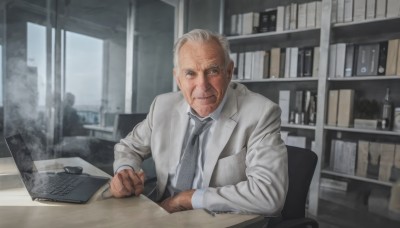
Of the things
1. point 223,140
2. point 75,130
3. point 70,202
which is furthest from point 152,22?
point 70,202

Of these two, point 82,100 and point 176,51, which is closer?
point 176,51

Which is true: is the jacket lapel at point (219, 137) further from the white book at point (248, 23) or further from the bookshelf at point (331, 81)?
the white book at point (248, 23)

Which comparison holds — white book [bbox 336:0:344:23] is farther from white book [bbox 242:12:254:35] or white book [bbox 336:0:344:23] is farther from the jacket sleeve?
the jacket sleeve

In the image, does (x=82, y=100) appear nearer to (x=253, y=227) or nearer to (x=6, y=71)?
(x=6, y=71)

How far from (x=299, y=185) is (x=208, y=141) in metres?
0.42

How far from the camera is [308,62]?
255 cm

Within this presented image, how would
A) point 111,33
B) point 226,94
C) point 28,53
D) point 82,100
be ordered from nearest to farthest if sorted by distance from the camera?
point 226,94
point 28,53
point 82,100
point 111,33

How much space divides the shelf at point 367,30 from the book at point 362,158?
0.87 meters

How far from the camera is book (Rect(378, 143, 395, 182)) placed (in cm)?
224

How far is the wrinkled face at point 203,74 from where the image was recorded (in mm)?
1179

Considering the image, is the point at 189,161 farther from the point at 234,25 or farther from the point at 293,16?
the point at 234,25

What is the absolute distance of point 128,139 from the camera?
57.4 inches

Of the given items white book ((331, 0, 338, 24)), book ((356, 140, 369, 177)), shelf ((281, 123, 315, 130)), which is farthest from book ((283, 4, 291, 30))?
book ((356, 140, 369, 177))

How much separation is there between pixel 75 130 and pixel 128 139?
1305 mm
